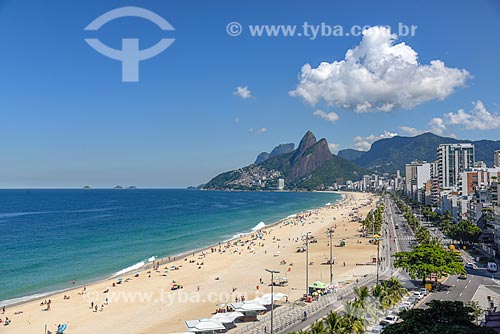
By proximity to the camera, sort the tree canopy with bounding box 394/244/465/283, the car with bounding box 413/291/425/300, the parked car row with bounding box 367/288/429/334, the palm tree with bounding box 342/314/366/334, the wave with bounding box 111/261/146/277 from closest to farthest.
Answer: the palm tree with bounding box 342/314/366/334 → the parked car row with bounding box 367/288/429/334 → the car with bounding box 413/291/425/300 → the tree canopy with bounding box 394/244/465/283 → the wave with bounding box 111/261/146/277

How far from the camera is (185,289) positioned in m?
38.9

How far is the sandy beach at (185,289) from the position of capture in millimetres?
29516

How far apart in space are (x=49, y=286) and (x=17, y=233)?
42.5 m

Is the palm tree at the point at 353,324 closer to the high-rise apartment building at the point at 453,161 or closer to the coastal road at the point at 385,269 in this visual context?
the coastal road at the point at 385,269

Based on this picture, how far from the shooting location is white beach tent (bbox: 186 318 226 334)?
24469 millimetres

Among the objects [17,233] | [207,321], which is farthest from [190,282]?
[17,233]

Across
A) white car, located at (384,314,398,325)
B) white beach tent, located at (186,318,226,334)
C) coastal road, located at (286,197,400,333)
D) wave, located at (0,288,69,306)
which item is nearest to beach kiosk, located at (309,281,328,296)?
coastal road, located at (286,197,400,333)

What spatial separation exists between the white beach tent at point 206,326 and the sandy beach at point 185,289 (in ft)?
7.74

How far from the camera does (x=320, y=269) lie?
44.6 metres

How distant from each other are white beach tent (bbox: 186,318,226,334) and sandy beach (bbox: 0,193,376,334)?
236cm

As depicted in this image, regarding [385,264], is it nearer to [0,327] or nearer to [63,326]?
[63,326]

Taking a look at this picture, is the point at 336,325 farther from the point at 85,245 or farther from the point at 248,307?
the point at 85,245

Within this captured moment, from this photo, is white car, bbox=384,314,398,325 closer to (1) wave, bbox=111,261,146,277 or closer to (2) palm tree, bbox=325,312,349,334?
(2) palm tree, bbox=325,312,349,334

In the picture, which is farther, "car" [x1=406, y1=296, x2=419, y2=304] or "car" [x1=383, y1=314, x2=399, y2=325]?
"car" [x1=406, y1=296, x2=419, y2=304]
